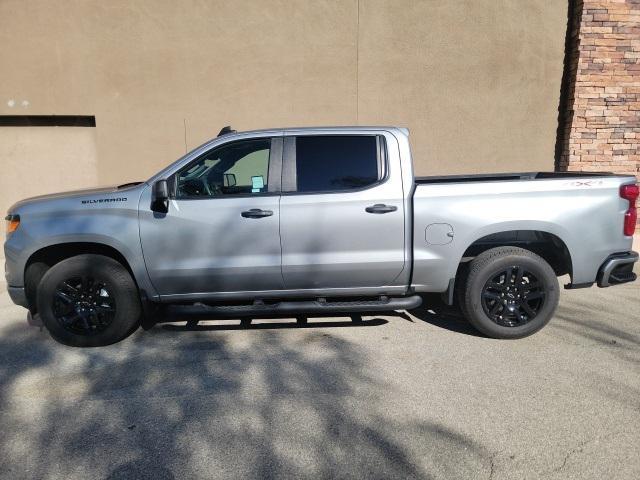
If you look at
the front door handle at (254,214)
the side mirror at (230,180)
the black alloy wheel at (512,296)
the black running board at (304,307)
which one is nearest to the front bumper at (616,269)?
the black alloy wheel at (512,296)

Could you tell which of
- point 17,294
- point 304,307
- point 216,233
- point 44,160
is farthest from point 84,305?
point 44,160

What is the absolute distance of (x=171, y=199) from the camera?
378 cm

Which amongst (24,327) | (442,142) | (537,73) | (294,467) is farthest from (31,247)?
(537,73)

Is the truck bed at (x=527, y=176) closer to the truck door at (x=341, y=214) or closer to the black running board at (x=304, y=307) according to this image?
the truck door at (x=341, y=214)

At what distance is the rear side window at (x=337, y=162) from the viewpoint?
12.8 ft

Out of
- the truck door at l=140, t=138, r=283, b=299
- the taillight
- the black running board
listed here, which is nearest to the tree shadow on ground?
the black running board

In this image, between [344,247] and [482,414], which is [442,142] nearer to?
[344,247]

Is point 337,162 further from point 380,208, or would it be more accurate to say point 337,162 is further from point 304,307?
point 304,307

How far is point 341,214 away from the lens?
149 inches

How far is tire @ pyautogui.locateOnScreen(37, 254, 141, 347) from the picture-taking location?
12.5 feet

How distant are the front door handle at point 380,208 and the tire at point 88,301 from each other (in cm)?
212

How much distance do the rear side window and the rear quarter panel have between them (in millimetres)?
481

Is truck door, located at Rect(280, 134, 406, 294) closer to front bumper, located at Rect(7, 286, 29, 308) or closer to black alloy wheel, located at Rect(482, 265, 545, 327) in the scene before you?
black alloy wheel, located at Rect(482, 265, 545, 327)

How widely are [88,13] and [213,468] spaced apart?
7.70 metres
